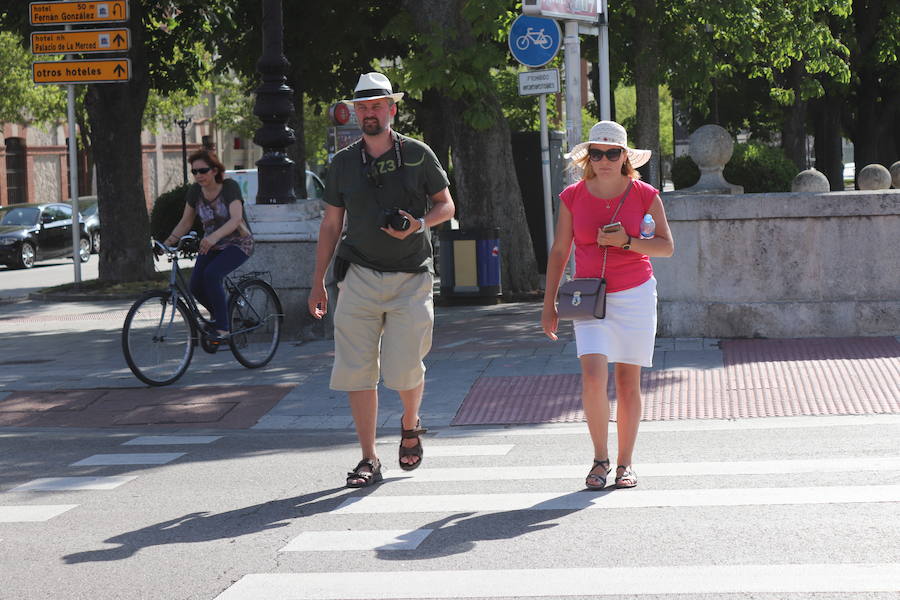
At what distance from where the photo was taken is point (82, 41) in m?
18.9

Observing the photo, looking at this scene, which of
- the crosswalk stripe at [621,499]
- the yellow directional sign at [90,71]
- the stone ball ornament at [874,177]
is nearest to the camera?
the crosswalk stripe at [621,499]

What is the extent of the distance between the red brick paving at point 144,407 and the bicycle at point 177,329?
0.26 m

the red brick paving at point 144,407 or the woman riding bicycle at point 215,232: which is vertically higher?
the woman riding bicycle at point 215,232

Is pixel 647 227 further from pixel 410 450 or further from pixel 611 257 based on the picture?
pixel 410 450

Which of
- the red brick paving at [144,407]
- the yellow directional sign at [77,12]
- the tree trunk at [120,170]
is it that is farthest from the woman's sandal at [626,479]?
the tree trunk at [120,170]

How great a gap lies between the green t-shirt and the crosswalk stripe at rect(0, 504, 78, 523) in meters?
1.77

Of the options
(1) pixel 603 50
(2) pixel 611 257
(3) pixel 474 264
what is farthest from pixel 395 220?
(3) pixel 474 264

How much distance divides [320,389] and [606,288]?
4177 mm

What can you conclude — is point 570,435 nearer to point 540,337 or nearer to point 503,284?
point 540,337

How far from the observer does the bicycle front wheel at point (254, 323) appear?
1100 cm

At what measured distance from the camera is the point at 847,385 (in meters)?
8.95

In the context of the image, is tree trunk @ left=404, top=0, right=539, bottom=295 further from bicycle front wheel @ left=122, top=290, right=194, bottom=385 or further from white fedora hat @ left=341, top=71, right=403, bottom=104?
white fedora hat @ left=341, top=71, right=403, bottom=104

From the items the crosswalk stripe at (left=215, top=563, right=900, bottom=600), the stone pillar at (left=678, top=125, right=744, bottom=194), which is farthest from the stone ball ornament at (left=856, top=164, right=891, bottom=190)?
the crosswalk stripe at (left=215, top=563, right=900, bottom=600)

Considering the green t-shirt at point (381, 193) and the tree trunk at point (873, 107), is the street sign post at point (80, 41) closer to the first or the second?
the green t-shirt at point (381, 193)
